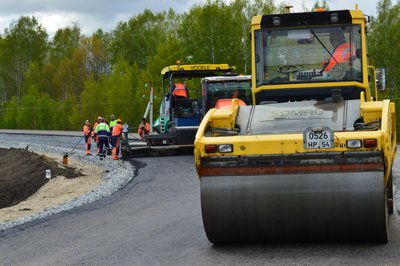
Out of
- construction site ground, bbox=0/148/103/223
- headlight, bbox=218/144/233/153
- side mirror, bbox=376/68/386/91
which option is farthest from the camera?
construction site ground, bbox=0/148/103/223

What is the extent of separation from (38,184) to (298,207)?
54.7ft

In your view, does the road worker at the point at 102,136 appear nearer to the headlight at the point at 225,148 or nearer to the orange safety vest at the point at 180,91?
the orange safety vest at the point at 180,91

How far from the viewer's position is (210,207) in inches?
280

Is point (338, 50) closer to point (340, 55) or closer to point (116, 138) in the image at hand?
point (340, 55)

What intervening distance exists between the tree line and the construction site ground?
22.6m

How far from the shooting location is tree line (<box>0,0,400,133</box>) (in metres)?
50.2

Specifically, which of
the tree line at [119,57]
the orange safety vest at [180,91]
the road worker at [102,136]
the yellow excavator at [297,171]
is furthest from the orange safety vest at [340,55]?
the tree line at [119,57]

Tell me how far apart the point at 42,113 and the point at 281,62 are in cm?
7473

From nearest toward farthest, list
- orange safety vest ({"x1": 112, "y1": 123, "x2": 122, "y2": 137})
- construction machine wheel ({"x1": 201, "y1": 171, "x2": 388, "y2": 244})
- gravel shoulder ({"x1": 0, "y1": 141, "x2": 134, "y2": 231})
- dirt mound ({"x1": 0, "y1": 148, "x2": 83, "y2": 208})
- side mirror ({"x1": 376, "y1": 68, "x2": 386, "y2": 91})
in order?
1. construction machine wheel ({"x1": 201, "y1": 171, "x2": 388, "y2": 244})
2. side mirror ({"x1": 376, "y1": 68, "x2": 386, "y2": 91})
3. gravel shoulder ({"x1": 0, "y1": 141, "x2": 134, "y2": 231})
4. dirt mound ({"x1": 0, "y1": 148, "x2": 83, "y2": 208})
5. orange safety vest ({"x1": 112, "y1": 123, "x2": 122, "y2": 137})

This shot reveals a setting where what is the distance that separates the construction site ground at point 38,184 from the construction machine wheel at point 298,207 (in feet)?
23.2

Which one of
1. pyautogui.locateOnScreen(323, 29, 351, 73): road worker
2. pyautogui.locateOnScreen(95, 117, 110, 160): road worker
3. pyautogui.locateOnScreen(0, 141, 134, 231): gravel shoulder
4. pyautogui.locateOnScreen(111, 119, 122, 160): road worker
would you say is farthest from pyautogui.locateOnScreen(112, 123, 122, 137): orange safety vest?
pyautogui.locateOnScreen(323, 29, 351, 73): road worker

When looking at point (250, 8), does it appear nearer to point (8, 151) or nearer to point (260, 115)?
point (8, 151)

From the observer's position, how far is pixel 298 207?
22.6 ft

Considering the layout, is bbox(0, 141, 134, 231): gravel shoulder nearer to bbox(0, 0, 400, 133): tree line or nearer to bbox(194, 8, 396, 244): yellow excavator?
bbox(194, 8, 396, 244): yellow excavator
